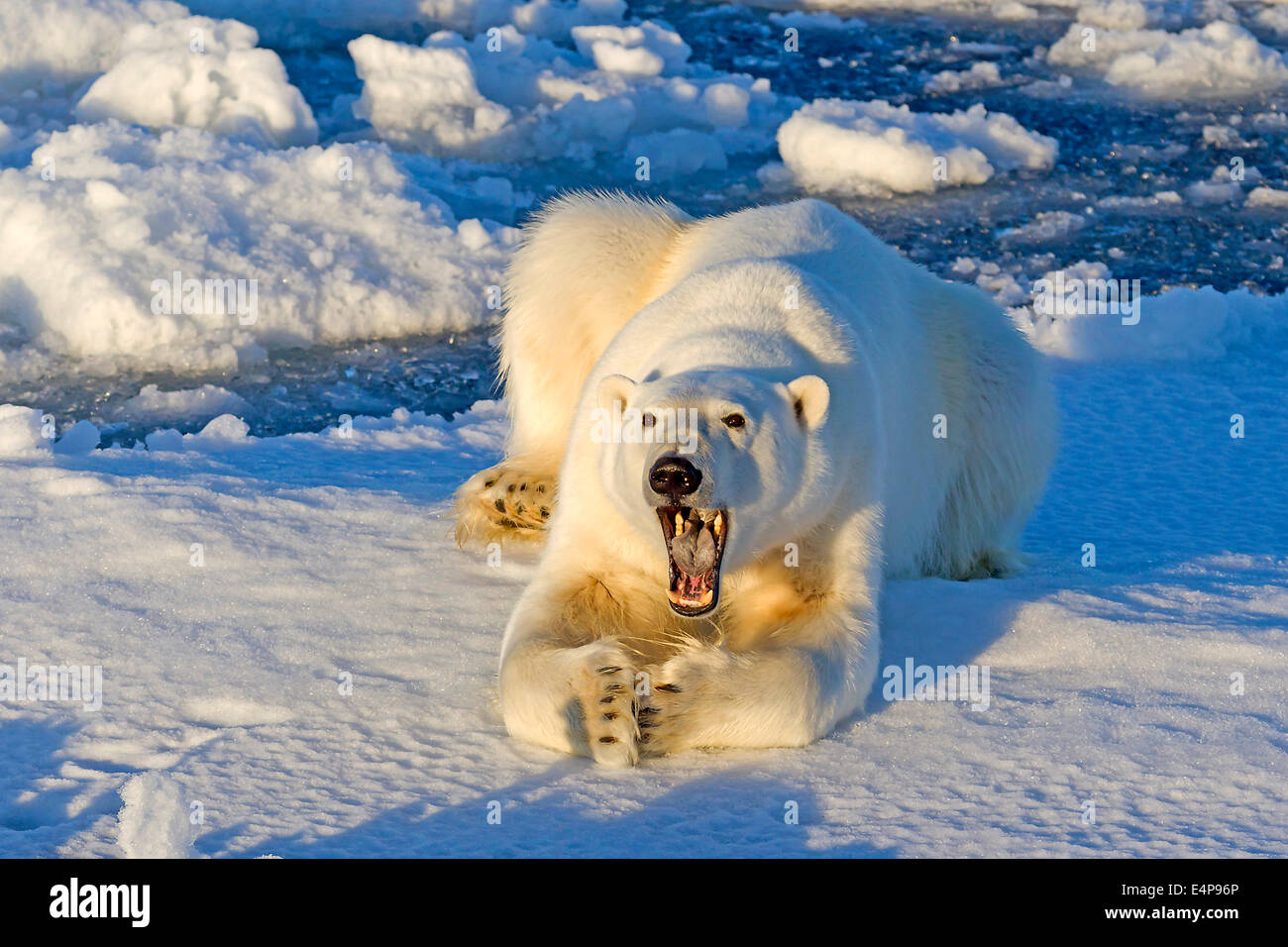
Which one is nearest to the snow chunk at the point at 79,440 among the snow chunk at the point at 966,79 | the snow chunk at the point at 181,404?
the snow chunk at the point at 181,404

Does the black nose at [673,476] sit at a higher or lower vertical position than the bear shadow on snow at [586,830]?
higher

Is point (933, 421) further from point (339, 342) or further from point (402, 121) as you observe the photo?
point (402, 121)

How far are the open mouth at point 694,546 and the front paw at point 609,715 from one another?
208mm

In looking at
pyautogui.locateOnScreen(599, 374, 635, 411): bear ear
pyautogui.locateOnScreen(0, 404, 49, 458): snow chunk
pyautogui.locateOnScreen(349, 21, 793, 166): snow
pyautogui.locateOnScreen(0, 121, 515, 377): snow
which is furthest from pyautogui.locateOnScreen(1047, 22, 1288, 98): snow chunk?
pyautogui.locateOnScreen(599, 374, 635, 411): bear ear

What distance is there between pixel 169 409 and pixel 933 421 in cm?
293

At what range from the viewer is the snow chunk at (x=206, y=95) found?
26.7 ft

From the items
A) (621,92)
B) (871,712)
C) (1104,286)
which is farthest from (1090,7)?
(871,712)

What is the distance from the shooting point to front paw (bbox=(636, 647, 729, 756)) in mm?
2822

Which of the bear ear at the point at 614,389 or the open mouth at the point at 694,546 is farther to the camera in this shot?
the bear ear at the point at 614,389

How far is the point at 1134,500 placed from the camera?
486 centimetres

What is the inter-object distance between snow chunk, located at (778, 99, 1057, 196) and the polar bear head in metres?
5.86

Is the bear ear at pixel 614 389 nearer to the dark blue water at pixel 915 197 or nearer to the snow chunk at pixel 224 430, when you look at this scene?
the snow chunk at pixel 224 430

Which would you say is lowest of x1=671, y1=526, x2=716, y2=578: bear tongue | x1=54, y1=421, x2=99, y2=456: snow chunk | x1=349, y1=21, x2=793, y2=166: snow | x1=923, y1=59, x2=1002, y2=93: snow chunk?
x1=671, y1=526, x2=716, y2=578: bear tongue

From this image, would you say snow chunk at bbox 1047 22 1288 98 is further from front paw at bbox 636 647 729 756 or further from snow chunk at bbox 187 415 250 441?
front paw at bbox 636 647 729 756
